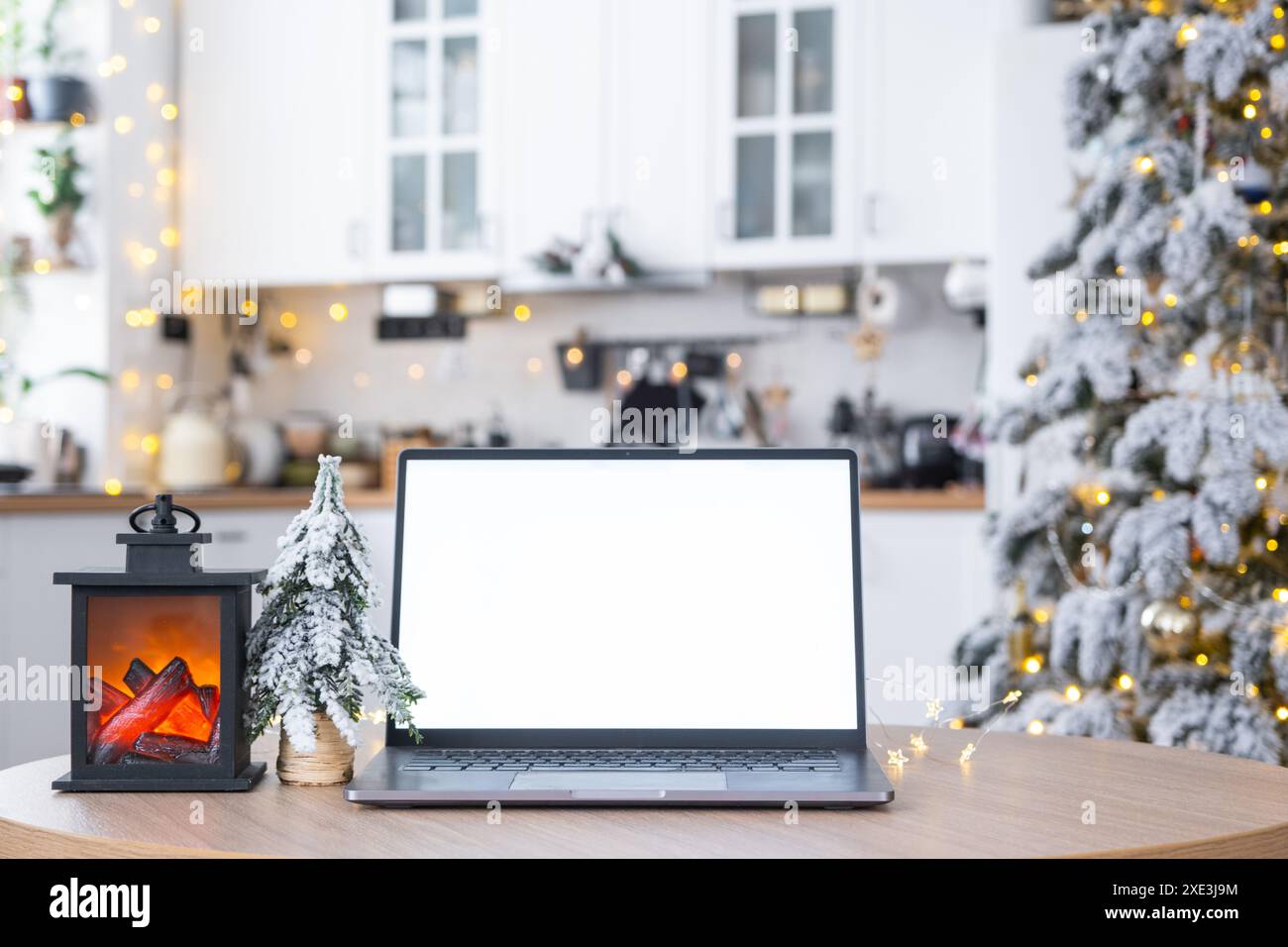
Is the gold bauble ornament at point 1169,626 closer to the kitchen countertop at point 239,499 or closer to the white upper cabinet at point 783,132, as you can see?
the kitchen countertop at point 239,499

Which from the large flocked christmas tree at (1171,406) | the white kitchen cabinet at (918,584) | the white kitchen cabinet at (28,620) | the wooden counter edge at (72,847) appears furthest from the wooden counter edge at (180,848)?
the white kitchen cabinet at (918,584)

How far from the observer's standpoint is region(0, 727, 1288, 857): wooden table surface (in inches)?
30.1

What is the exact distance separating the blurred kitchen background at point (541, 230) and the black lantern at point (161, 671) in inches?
99.7

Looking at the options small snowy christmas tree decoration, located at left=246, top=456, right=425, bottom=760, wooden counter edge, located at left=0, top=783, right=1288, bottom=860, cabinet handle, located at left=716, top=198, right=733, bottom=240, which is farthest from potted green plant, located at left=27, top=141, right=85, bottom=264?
wooden counter edge, located at left=0, top=783, right=1288, bottom=860

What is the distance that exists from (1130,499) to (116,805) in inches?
83.3

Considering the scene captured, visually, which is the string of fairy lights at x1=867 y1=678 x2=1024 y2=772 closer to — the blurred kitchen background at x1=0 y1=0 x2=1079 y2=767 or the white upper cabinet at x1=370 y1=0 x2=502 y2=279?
the blurred kitchen background at x1=0 y1=0 x2=1079 y2=767

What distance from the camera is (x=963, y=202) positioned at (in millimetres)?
3504

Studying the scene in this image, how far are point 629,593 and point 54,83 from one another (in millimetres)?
3219

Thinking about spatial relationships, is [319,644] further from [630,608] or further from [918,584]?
[918,584]

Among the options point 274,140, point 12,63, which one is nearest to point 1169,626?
point 274,140

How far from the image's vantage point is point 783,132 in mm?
3633

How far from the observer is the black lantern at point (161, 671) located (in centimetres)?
91
